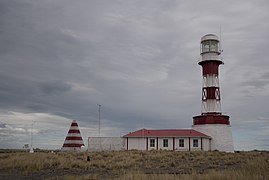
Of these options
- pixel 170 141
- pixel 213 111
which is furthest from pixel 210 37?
pixel 170 141

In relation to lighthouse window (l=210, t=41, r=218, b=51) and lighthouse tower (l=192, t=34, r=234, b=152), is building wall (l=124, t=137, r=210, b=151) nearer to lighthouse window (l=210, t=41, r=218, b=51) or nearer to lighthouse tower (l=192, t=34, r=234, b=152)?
lighthouse tower (l=192, t=34, r=234, b=152)

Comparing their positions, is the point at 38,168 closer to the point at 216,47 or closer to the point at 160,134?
the point at 160,134

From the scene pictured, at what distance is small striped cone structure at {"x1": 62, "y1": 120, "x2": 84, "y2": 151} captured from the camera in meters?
40.3

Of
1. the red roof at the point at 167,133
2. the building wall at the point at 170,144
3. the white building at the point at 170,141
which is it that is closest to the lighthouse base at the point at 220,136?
the white building at the point at 170,141

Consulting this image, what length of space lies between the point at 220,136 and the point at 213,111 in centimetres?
336

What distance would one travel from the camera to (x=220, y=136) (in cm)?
4381

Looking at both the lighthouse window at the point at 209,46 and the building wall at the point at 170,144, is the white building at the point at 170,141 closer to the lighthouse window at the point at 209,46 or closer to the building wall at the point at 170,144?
the building wall at the point at 170,144

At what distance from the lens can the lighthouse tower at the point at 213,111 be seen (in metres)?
43.7

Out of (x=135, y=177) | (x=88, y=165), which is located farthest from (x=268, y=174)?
(x=88, y=165)

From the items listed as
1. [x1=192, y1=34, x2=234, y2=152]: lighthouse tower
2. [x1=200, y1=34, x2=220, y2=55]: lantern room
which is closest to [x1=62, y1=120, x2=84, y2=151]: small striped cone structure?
[x1=192, y1=34, x2=234, y2=152]: lighthouse tower

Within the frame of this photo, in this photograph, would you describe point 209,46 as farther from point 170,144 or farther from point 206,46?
point 170,144

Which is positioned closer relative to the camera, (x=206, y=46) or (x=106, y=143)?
(x=106, y=143)

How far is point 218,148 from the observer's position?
43.6 m

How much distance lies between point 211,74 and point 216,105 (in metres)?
4.16
